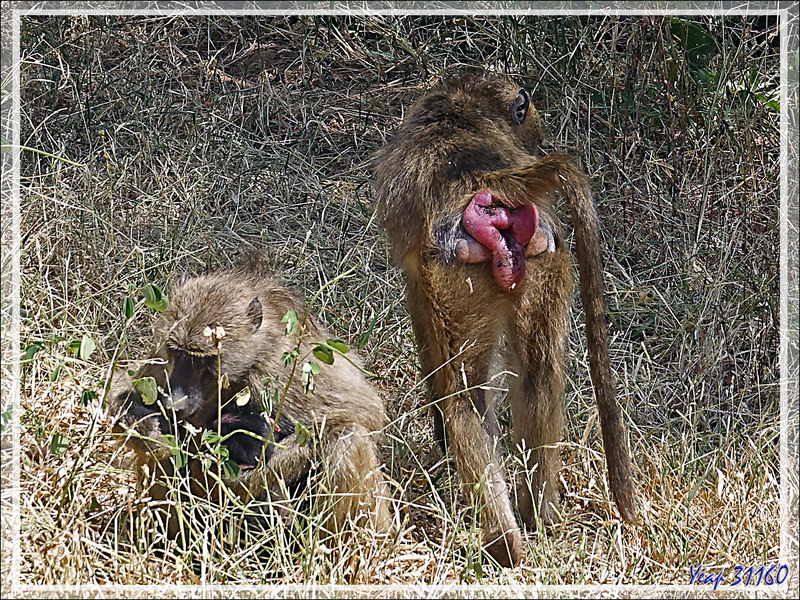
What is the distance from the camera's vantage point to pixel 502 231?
10.1 ft

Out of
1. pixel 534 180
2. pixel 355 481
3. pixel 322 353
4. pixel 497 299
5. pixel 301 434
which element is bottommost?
pixel 355 481

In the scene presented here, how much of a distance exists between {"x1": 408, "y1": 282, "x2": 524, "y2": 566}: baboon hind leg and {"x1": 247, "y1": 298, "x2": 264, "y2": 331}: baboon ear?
0.49 meters

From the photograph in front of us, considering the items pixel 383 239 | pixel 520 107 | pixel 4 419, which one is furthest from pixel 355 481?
pixel 383 239

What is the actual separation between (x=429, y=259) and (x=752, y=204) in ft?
6.85

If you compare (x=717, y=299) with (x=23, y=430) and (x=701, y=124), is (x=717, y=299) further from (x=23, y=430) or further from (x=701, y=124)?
(x=23, y=430)

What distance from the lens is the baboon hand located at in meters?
3.06

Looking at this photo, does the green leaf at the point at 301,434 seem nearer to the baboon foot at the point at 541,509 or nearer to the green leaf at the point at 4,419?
the green leaf at the point at 4,419

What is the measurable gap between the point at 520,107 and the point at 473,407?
1145 mm

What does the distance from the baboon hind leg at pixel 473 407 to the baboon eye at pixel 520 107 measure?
0.85 meters

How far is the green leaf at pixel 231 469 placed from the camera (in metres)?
2.87

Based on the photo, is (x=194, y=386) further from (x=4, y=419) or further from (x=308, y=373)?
(x=4, y=419)

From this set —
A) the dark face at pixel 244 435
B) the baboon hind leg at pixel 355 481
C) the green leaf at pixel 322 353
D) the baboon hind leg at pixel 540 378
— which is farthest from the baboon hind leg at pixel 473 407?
the dark face at pixel 244 435

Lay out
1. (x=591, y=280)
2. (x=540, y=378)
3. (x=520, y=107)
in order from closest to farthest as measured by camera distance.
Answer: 1. (x=591, y=280)
2. (x=540, y=378)
3. (x=520, y=107)

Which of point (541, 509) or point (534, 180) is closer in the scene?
point (534, 180)
